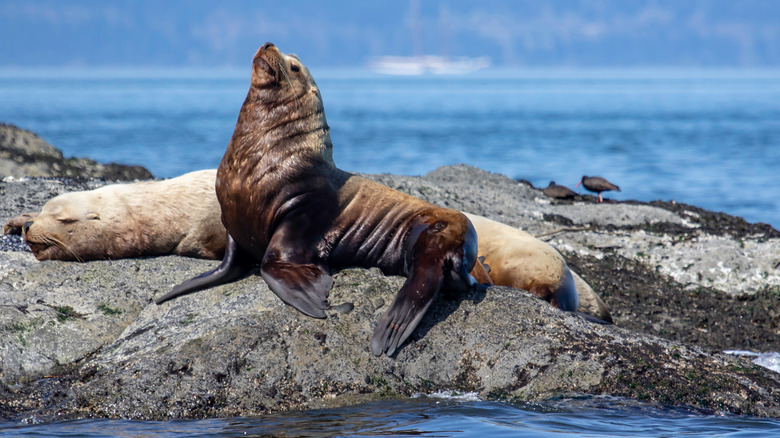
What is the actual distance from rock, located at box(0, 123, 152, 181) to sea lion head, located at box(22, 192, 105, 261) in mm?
5903

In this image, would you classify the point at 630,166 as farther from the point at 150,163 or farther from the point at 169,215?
the point at 169,215

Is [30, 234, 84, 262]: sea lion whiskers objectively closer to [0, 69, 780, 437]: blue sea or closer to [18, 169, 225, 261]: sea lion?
[18, 169, 225, 261]: sea lion

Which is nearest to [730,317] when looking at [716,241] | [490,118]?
[716,241]

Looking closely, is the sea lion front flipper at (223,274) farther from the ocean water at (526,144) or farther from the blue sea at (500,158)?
the ocean water at (526,144)

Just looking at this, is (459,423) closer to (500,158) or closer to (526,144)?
(500,158)

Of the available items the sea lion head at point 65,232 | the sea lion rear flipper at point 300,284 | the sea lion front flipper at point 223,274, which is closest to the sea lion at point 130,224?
the sea lion head at point 65,232

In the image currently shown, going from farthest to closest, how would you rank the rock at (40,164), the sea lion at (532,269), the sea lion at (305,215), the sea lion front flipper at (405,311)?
the rock at (40,164)
the sea lion at (532,269)
the sea lion at (305,215)
the sea lion front flipper at (405,311)

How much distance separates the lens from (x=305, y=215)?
5.96m

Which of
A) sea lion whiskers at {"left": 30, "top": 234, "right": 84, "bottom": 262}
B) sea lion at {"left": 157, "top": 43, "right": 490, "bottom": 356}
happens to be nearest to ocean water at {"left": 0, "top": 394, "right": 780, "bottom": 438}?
sea lion at {"left": 157, "top": 43, "right": 490, "bottom": 356}

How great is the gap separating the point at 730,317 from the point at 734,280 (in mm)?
1064

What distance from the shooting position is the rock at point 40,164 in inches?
529

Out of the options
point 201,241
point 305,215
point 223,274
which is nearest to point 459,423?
point 305,215

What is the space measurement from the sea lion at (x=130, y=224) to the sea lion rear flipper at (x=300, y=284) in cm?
170

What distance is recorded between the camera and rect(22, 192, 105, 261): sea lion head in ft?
22.7
